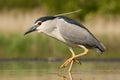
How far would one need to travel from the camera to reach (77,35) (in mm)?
14438

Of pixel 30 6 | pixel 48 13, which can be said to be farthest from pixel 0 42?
pixel 30 6

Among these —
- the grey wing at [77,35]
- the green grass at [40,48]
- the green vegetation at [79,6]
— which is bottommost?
the green vegetation at [79,6]

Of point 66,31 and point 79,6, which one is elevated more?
point 66,31

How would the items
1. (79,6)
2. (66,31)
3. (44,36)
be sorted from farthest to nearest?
(79,6), (44,36), (66,31)

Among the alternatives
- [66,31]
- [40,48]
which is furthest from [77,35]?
[40,48]

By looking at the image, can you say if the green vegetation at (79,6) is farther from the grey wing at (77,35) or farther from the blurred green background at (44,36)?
the grey wing at (77,35)

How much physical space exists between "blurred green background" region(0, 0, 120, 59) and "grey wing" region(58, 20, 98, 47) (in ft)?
28.8

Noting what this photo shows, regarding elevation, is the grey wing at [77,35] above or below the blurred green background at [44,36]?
above

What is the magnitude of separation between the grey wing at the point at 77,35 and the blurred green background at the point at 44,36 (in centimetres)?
879

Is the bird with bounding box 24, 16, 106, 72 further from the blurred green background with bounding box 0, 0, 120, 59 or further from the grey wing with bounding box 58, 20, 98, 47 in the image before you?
the blurred green background with bounding box 0, 0, 120, 59

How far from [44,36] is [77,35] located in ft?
34.0

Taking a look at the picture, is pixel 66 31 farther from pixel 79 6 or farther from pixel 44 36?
pixel 79 6

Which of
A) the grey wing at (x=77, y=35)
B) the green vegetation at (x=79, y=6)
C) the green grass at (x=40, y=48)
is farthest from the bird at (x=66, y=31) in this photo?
the green vegetation at (x=79, y=6)

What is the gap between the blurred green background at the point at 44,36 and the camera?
2406 centimetres
